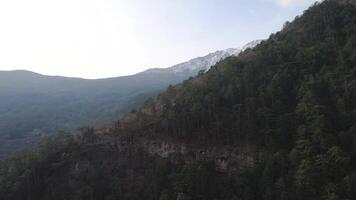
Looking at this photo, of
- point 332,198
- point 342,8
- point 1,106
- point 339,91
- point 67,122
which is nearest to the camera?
point 332,198

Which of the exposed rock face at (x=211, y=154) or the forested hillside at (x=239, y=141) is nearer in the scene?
the forested hillside at (x=239, y=141)

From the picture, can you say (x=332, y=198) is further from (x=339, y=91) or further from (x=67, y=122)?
A: (x=67, y=122)

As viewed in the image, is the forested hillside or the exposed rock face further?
the exposed rock face

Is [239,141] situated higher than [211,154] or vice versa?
[239,141]

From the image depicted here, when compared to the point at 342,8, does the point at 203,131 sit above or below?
below

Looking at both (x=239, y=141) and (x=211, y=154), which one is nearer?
(x=239, y=141)

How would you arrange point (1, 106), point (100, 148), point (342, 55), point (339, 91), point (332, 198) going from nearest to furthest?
point (332, 198) < point (339, 91) < point (342, 55) < point (100, 148) < point (1, 106)

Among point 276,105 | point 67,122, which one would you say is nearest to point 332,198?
point 276,105

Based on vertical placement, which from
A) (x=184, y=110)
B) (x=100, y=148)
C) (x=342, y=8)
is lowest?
(x=100, y=148)
